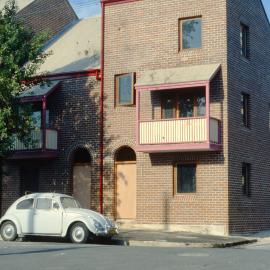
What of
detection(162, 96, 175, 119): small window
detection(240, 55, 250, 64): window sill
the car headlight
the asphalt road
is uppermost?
detection(240, 55, 250, 64): window sill

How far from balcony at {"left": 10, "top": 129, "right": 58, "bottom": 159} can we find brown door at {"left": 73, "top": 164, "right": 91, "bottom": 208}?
1258mm

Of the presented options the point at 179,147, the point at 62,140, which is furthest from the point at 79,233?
the point at 62,140

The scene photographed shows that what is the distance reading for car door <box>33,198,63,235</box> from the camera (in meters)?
19.9

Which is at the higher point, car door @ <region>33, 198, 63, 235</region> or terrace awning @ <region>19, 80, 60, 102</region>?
terrace awning @ <region>19, 80, 60, 102</region>

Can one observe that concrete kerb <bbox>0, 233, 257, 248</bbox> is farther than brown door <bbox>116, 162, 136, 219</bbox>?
No

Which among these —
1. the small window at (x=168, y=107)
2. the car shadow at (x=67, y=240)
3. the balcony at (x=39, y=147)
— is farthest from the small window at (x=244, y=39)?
the car shadow at (x=67, y=240)

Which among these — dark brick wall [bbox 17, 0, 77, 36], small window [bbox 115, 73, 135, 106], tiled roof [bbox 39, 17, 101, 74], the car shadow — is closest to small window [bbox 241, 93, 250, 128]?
small window [bbox 115, 73, 135, 106]

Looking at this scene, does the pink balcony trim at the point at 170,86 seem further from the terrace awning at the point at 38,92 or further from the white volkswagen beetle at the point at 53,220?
the white volkswagen beetle at the point at 53,220

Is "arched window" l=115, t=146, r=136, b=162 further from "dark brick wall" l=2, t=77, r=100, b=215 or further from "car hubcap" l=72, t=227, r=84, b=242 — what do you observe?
"car hubcap" l=72, t=227, r=84, b=242

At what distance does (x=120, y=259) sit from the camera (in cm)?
1412

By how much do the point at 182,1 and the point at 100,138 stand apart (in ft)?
22.0

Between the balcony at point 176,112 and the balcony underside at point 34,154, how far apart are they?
4.55m

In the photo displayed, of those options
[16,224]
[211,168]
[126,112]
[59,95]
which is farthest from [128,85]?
[16,224]

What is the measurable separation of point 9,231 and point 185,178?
25.1ft
